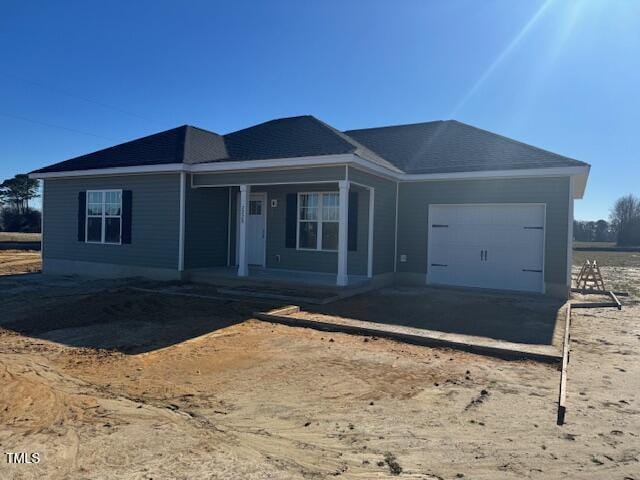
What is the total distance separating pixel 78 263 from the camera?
13914mm

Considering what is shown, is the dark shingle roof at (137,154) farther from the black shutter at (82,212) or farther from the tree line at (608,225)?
the tree line at (608,225)

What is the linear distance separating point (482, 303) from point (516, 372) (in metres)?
4.79

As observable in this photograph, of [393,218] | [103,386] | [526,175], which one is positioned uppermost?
[526,175]

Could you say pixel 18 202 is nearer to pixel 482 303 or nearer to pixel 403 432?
pixel 482 303

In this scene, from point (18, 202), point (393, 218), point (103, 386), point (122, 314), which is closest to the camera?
point (103, 386)

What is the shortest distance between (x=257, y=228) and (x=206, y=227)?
150 centimetres

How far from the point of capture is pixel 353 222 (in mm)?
11711

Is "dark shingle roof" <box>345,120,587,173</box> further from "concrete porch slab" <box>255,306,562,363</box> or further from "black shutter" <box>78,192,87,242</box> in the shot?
"black shutter" <box>78,192,87,242</box>

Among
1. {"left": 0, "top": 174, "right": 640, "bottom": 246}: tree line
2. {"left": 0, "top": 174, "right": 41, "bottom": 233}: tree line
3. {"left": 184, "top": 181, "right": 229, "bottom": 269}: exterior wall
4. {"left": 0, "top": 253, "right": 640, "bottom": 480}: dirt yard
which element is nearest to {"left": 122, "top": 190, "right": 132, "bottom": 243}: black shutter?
{"left": 184, "top": 181, "right": 229, "bottom": 269}: exterior wall

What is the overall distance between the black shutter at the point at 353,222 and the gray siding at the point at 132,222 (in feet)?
14.5

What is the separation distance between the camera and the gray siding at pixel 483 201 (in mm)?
10945

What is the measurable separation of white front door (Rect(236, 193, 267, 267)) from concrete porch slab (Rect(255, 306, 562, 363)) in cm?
506

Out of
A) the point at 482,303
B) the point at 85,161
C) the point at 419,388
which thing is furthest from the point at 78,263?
the point at 419,388

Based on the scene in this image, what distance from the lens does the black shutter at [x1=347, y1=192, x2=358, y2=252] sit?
11.7m
